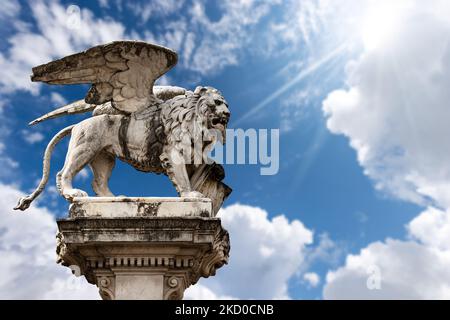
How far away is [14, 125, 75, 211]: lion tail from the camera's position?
1130cm

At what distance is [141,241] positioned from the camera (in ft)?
32.8

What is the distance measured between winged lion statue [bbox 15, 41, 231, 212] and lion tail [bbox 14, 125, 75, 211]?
2 centimetres

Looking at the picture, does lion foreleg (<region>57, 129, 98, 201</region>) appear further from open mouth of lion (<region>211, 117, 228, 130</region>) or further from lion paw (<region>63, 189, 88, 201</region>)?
open mouth of lion (<region>211, 117, 228, 130</region>)

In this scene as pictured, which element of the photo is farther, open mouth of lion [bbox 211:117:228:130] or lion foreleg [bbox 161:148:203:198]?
open mouth of lion [bbox 211:117:228:130]

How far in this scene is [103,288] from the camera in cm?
1027

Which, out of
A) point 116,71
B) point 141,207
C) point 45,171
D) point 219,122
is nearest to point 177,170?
point 141,207

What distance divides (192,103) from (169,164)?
100cm

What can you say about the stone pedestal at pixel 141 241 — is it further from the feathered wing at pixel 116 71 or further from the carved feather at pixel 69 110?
the carved feather at pixel 69 110

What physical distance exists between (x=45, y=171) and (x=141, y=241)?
242cm

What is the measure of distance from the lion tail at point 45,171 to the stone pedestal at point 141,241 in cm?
127

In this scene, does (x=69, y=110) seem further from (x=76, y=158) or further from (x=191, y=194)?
(x=191, y=194)

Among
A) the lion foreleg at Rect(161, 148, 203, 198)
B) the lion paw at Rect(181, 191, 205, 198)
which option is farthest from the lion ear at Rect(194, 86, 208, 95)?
the lion paw at Rect(181, 191, 205, 198)

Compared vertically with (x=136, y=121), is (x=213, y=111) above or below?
above
